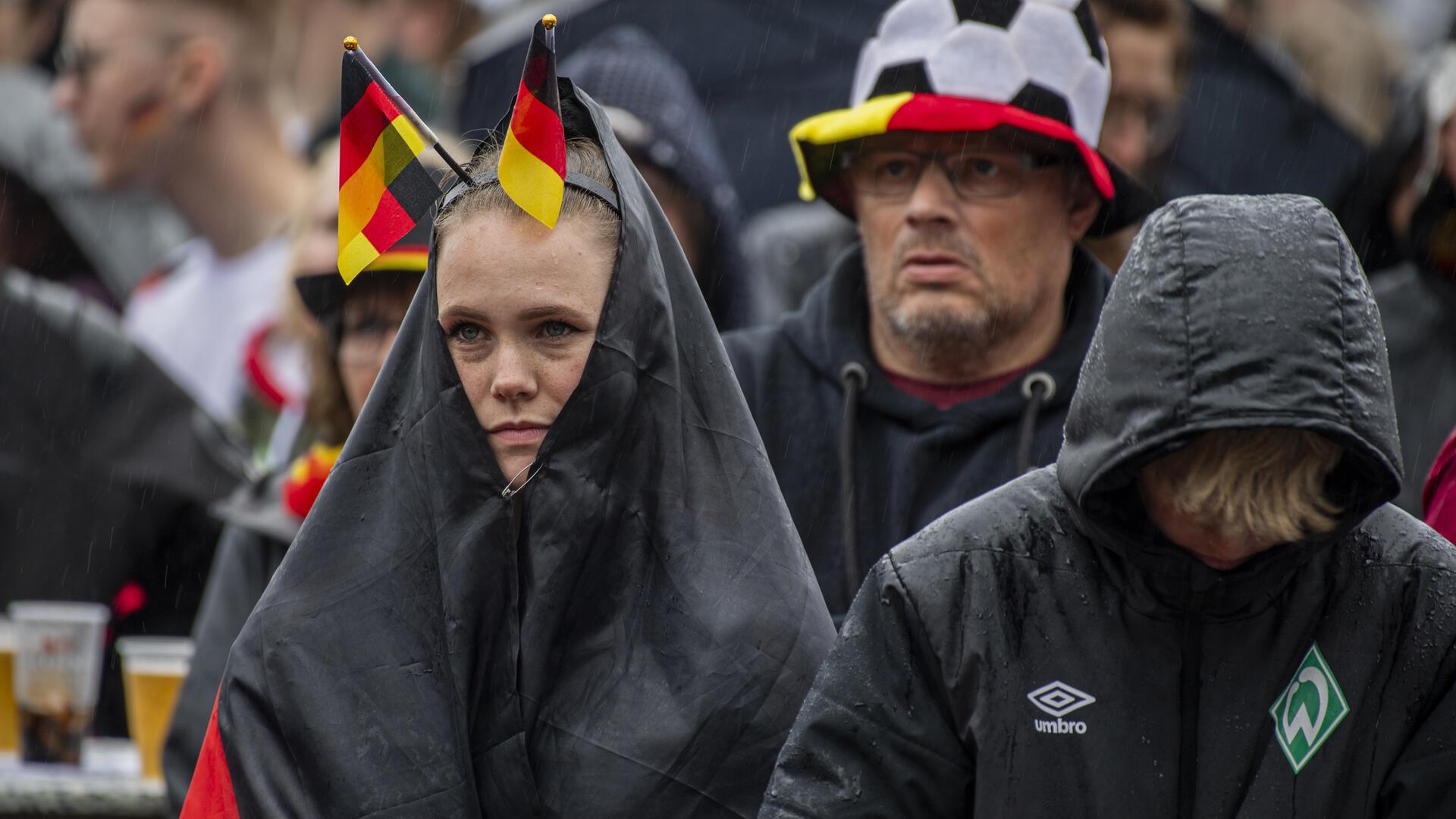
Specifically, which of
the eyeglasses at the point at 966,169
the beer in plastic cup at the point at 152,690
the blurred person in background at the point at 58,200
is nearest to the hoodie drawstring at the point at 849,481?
the eyeglasses at the point at 966,169

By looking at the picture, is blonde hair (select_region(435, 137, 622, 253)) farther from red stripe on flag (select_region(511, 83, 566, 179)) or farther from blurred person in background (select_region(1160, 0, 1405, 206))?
blurred person in background (select_region(1160, 0, 1405, 206))

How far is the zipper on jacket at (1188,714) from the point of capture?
2600 mm

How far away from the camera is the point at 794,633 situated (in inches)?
121

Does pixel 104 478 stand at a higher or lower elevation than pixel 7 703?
higher

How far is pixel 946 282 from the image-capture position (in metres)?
4.32

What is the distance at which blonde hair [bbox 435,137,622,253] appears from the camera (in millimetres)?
3238

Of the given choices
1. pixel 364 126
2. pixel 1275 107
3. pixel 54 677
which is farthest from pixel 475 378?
pixel 1275 107

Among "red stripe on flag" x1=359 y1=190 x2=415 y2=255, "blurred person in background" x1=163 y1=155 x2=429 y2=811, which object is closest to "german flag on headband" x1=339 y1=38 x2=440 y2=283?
"red stripe on flag" x1=359 y1=190 x2=415 y2=255

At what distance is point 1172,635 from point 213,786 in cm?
150

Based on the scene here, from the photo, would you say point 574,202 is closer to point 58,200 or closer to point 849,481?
point 849,481

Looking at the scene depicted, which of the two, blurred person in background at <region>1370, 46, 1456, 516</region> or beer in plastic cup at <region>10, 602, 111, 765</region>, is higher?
blurred person in background at <region>1370, 46, 1456, 516</region>

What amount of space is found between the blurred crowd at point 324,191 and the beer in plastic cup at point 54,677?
1.26 ft

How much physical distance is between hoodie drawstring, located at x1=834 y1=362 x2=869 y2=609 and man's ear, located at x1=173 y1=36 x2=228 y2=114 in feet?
14.1

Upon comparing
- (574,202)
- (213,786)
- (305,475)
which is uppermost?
(574,202)
